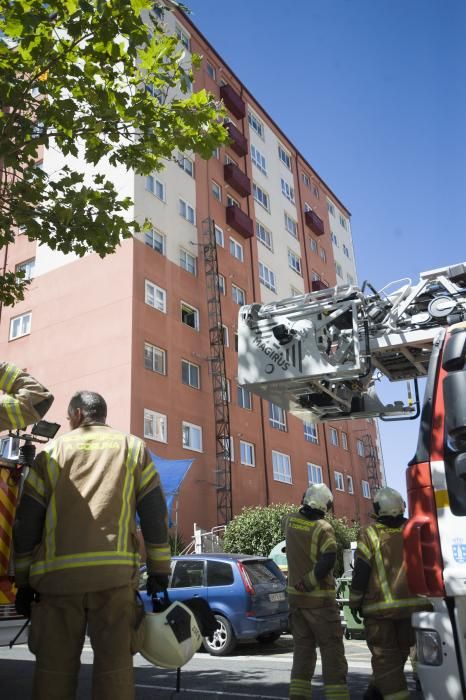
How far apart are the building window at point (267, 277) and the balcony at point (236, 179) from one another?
3.71 meters

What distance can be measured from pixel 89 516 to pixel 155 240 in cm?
2174

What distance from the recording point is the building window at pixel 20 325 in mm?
24594

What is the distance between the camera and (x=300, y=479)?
30.0 m

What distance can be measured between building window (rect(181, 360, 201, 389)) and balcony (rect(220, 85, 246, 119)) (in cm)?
1499

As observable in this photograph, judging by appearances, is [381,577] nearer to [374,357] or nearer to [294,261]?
[374,357]

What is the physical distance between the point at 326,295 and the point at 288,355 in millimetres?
718

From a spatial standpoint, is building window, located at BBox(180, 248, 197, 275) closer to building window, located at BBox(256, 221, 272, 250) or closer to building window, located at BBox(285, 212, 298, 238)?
building window, located at BBox(256, 221, 272, 250)

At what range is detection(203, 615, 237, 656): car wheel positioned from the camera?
1027 cm

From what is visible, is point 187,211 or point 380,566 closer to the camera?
point 380,566

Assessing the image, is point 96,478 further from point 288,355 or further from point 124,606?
point 288,355

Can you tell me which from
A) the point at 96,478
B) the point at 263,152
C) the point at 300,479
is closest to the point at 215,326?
the point at 300,479

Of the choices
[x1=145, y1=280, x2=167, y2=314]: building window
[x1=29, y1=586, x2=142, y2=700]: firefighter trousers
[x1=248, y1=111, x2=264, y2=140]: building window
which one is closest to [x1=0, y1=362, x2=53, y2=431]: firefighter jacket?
[x1=29, y1=586, x2=142, y2=700]: firefighter trousers

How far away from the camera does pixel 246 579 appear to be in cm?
1080

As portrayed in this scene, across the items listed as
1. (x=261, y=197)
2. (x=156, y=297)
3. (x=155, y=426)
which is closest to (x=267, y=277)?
(x=261, y=197)
